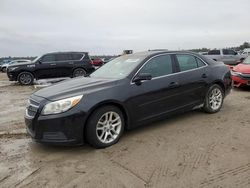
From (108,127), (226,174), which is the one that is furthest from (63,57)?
(226,174)

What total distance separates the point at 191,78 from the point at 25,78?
11326 mm

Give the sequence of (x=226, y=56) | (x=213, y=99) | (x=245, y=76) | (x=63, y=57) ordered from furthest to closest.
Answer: (x=226, y=56)
(x=63, y=57)
(x=245, y=76)
(x=213, y=99)

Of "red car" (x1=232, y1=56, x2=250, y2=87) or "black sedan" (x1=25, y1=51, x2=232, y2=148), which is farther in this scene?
"red car" (x1=232, y1=56, x2=250, y2=87)

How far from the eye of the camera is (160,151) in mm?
4113

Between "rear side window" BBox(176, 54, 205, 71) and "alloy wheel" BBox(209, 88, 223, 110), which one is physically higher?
"rear side window" BBox(176, 54, 205, 71)

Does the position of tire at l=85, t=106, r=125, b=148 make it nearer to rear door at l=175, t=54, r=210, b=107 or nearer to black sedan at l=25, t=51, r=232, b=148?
black sedan at l=25, t=51, r=232, b=148

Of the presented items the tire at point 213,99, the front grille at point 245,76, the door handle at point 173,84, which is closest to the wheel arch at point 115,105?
the door handle at point 173,84

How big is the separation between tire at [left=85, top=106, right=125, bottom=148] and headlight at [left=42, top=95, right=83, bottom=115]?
1.23 ft

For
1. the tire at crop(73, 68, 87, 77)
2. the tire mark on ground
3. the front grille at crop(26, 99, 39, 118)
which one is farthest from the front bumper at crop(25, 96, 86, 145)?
the tire at crop(73, 68, 87, 77)

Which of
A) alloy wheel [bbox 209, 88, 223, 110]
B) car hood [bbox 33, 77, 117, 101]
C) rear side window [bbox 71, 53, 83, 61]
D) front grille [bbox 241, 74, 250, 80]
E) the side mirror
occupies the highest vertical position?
rear side window [bbox 71, 53, 83, 61]

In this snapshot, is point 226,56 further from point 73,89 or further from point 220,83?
point 73,89

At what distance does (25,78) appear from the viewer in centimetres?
1459

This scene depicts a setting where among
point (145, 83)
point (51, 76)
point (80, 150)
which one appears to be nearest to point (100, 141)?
point (80, 150)

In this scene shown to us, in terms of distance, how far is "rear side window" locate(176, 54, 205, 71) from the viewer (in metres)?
5.61
